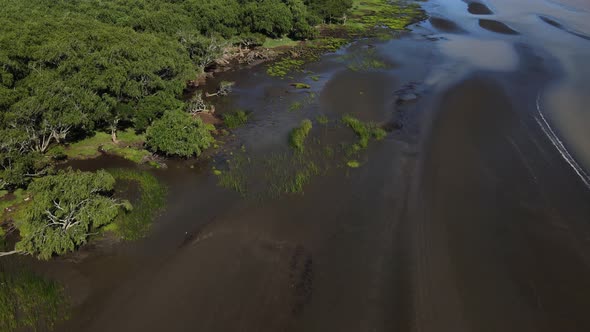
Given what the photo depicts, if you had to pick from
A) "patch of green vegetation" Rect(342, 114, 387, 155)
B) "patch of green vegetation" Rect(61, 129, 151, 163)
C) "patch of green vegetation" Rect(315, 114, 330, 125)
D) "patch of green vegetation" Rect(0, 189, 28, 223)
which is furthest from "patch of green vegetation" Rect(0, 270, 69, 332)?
"patch of green vegetation" Rect(315, 114, 330, 125)

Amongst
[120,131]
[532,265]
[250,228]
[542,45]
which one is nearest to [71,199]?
[250,228]

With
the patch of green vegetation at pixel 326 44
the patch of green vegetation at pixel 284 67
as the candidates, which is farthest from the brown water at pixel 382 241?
the patch of green vegetation at pixel 326 44

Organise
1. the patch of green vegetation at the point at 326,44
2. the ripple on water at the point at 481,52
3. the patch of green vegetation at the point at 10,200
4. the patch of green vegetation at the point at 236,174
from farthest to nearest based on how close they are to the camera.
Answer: the patch of green vegetation at the point at 326,44, the ripple on water at the point at 481,52, the patch of green vegetation at the point at 236,174, the patch of green vegetation at the point at 10,200

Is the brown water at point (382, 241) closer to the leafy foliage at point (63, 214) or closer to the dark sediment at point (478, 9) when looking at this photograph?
the leafy foliage at point (63, 214)

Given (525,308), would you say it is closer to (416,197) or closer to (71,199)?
(416,197)

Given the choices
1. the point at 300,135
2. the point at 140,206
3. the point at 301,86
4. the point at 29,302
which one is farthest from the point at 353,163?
the point at 29,302

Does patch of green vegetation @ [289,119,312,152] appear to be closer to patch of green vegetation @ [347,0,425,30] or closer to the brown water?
the brown water
